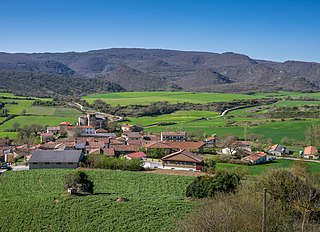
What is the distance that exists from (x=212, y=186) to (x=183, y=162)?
1349cm

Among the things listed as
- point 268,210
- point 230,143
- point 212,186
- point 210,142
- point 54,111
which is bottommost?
point 210,142

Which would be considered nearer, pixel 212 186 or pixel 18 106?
pixel 212 186

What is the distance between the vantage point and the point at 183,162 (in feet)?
125

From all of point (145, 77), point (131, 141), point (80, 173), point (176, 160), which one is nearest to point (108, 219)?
point (80, 173)

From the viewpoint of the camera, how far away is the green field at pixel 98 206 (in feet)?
65.9

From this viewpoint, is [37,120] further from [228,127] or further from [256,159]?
[256,159]

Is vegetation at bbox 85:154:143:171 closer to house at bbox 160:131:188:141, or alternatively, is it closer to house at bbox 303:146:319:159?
house at bbox 160:131:188:141

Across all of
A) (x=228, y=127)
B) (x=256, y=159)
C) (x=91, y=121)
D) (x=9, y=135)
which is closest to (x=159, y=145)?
(x=256, y=159)

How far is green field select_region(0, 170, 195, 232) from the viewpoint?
65.9 ft

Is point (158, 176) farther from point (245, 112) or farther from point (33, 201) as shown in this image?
point (245, 112)

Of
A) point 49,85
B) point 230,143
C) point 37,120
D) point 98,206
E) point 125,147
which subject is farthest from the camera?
point 49,85

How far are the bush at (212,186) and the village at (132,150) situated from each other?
11.4 m

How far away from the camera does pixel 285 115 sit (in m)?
72.0

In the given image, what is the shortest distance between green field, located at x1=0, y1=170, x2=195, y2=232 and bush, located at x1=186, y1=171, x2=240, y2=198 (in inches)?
42.5
